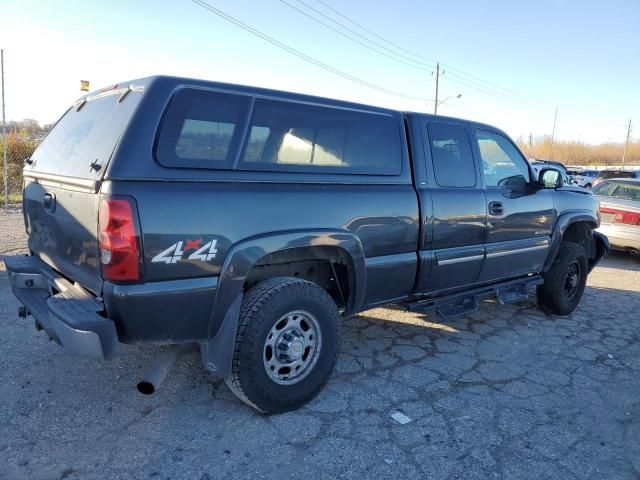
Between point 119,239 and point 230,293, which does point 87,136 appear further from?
point 230,293

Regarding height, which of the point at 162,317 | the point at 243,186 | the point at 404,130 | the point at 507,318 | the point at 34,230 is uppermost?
the point at 404,130

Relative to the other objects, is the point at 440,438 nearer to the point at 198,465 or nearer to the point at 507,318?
the point at 198,465

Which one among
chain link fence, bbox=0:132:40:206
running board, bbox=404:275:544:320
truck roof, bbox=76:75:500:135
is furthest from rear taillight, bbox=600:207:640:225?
chain link fence, bbox=0:132:40:206

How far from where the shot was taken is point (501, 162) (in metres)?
4.73

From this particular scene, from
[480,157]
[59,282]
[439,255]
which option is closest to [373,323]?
[439,255]

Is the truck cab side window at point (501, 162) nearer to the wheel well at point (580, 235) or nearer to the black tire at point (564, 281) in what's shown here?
the black tire at point (564, 281)

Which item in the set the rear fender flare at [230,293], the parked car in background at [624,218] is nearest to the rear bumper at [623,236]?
the parked car in background at [624,218]

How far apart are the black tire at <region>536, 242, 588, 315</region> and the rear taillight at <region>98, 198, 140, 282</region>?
4.45 metres

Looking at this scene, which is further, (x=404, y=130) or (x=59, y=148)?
(x=404, y=130)

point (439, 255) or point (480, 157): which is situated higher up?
point (480, 157)

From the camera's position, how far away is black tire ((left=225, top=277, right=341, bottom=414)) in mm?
2869

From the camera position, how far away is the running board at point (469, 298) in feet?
13.3

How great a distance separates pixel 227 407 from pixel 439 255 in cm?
197

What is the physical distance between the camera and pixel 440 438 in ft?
9.60
